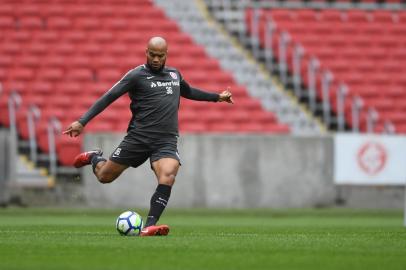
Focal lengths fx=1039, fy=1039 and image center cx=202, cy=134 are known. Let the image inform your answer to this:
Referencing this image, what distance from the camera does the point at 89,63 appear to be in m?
25.7

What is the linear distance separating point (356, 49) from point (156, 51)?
16.7 meters

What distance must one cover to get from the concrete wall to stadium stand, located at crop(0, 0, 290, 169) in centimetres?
152

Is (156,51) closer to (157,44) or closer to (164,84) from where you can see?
(157,44)

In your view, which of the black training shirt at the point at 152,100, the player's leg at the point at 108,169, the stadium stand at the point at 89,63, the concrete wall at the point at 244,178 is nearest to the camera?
the black training shirt at the point at 152,100

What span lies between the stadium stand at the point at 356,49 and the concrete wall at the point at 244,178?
3476mm

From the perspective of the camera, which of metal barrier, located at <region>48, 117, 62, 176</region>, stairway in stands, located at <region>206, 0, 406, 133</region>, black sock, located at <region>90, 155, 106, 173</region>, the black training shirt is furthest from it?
stairway in stands, located at <region>206, 0, 406, 133</region>

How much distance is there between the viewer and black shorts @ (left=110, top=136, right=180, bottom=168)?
40.3ft

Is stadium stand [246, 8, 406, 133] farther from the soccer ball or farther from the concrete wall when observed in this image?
the soccer ball

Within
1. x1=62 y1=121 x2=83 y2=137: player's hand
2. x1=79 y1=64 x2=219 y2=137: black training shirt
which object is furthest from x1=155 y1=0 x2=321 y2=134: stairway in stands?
x1=62 y1=121 x2=83 y2=137: player's hand

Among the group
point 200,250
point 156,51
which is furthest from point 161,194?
point 200,250

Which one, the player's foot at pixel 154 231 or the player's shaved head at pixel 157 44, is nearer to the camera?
the player's foot at pixel 154 231

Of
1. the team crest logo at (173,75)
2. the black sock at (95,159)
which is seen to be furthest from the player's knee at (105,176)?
Result: the team crest logo at (173,75)

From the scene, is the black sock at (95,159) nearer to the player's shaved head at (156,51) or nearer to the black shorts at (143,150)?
the black shorts at (143,150)

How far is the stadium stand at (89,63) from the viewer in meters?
24.1
